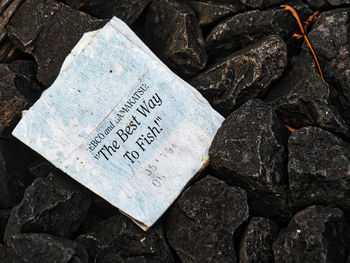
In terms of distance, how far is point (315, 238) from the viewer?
84.0 inches

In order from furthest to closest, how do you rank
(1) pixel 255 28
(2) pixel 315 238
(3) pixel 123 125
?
(1) pixel 255 28, (3) pixel 123 125, (2) pixel 315 238

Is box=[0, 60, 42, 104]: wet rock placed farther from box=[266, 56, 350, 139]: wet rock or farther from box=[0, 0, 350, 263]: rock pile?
box=[266, 56, 350, 139]: wet rock

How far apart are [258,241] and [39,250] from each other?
109 centimetres

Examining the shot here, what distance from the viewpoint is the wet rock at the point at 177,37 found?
289 cm

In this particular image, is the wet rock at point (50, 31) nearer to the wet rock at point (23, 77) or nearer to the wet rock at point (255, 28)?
the wet rock at point (23, 77)

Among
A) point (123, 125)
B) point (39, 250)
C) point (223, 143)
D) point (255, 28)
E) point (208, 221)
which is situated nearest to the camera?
point (39, 250)

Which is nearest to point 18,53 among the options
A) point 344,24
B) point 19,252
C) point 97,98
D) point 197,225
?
point 97,98

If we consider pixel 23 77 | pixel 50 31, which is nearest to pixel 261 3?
pixel 50 31

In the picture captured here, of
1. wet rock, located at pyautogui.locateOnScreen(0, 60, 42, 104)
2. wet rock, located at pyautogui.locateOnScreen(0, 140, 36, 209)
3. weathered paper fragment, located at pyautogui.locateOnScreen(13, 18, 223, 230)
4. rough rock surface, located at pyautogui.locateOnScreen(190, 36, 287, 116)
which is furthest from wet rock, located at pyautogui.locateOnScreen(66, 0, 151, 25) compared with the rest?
wet rock, located at pyautogui.locateOnScreen(0, 140, 36, 209)

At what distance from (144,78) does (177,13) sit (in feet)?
1.73

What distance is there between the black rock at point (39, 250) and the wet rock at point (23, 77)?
3.10ft

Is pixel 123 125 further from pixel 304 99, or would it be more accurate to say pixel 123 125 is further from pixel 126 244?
pixel 304 99

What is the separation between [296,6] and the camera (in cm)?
288

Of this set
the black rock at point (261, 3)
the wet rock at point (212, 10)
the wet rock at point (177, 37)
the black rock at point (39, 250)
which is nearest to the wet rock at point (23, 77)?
the wet rock at point (177, 37)
